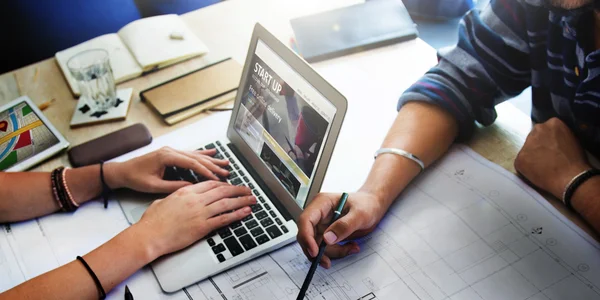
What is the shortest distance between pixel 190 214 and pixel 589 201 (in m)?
0.65

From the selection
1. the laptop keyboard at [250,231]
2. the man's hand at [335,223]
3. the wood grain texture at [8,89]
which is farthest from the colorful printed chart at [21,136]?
the man's hand at [335,223]

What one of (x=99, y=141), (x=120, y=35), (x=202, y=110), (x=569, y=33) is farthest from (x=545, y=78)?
(x=120, y=35)

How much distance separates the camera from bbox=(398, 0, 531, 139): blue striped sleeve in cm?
103

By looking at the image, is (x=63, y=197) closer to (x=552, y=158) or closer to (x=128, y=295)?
(x=128, y=295)

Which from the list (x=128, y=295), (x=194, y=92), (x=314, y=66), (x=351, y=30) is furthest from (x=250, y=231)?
(x=351, y=30)

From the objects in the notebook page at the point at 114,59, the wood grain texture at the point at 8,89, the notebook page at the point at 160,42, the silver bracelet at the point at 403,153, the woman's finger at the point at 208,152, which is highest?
the silver bracelet at the point at 403,153

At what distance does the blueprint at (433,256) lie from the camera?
774 mm

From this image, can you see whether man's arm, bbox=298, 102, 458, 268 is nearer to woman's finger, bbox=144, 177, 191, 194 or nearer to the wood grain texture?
woman's finger, bbox=144, 177, 191, 194

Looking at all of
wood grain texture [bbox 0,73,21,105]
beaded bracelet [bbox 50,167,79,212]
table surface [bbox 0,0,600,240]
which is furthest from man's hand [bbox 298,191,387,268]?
wood grain texture [bbox 0,73,21,105]

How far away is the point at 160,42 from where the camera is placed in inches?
53.7

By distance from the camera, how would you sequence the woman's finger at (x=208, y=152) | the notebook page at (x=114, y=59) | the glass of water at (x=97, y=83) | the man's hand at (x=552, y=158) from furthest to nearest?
the notebook page at (x=114, y=59)
the glass of water at (x=97, y=83)
the woman's finger at (x=208, y=152)
the man's hand at (x=552, y=158)

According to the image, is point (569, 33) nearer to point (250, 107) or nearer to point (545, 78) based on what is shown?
point (545, 78)

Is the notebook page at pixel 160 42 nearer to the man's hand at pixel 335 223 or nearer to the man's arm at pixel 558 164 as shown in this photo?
the man's hand at pixel 335 223

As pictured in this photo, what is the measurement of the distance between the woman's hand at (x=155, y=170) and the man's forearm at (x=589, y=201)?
0.61 m
